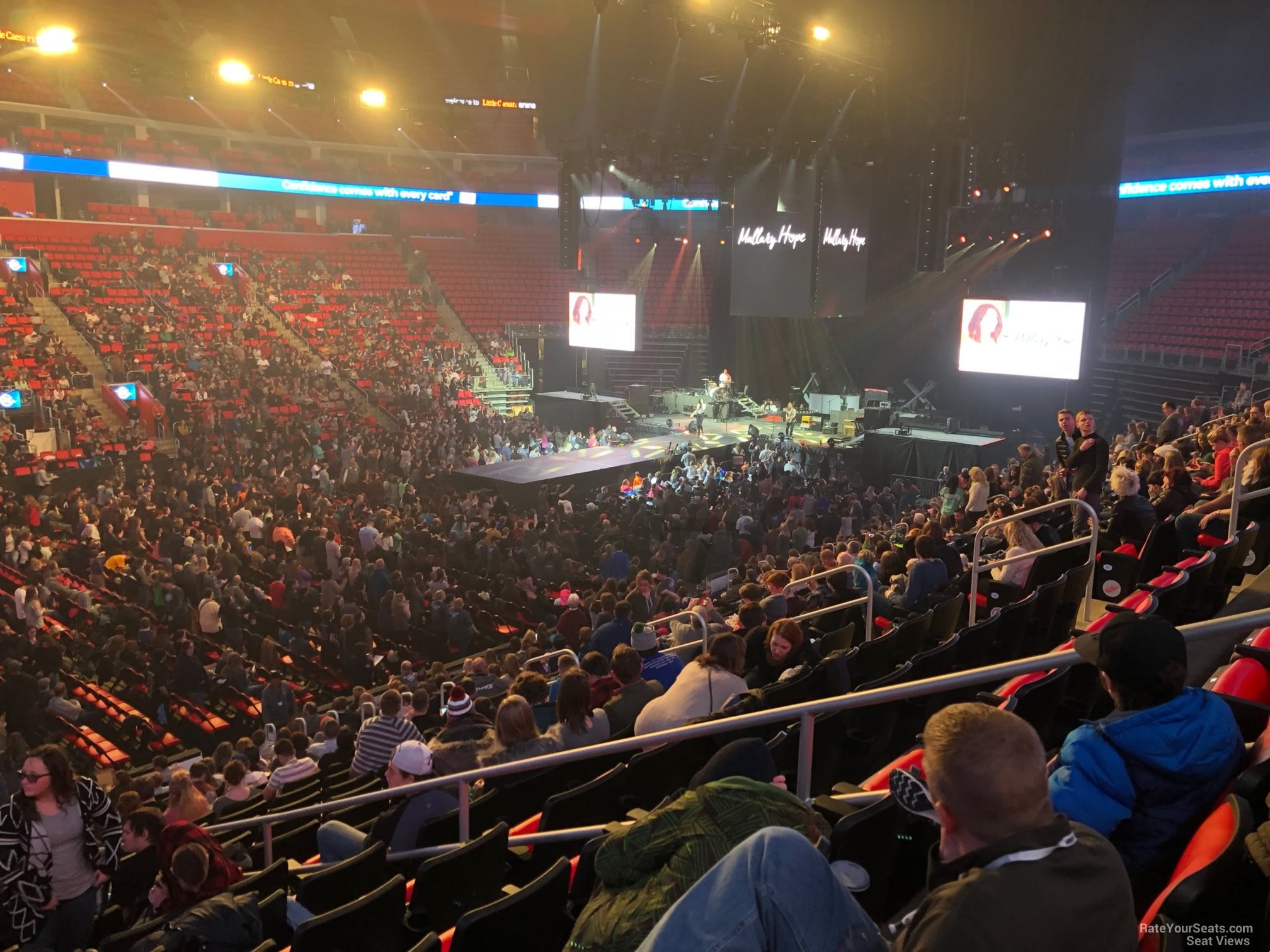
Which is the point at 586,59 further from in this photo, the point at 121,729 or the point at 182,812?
the point at 182,812

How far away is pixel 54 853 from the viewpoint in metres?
3.94

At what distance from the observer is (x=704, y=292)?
31.6m

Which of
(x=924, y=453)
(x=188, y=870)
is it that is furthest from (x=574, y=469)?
(x=188, y=870)

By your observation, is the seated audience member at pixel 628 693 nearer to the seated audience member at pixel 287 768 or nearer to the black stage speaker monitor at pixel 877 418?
the seated audience member at pixel 287 768

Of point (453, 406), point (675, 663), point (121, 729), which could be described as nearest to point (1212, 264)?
point (453, 406)

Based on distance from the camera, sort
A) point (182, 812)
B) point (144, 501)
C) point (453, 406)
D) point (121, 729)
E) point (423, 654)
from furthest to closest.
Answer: point (453, 406) → point (144, 501) → point (423, 654) → point (121, 729) → point (182, 812)

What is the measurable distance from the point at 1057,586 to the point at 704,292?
27290 mm

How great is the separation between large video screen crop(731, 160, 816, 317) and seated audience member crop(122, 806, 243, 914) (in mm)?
15281

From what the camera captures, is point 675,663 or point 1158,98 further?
point 1158,98

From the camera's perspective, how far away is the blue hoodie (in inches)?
77.2

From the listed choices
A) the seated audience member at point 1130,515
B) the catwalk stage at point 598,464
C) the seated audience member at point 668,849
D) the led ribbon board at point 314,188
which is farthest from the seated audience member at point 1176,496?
the led ribbon board at point 314,188

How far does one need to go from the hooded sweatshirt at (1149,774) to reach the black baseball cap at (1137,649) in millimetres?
80

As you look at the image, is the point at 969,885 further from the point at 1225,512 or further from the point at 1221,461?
the point at 1221,461

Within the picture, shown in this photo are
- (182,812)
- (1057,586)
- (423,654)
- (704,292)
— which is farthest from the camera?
(704,292)
